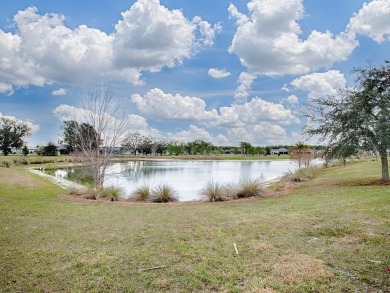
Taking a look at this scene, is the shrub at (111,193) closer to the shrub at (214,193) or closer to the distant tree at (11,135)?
the shrub at (214,193)

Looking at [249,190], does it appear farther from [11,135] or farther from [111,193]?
[11,135]

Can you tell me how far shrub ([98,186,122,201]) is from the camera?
1441 cm

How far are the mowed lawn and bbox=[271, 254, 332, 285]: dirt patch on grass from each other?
0.01m

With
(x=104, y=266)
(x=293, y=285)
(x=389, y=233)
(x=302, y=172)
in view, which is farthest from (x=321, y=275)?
(x=302, y=172)

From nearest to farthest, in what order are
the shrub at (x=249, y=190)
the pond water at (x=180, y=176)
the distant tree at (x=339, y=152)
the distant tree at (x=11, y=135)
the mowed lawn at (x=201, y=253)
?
the mowed lawn at (x=201, y=253)
the shrub at (x=249, y=190)
the distant tree at (x=339, y=152)
the pond water at (x=180, y=176)
the distant tree at (x=11, y=135)

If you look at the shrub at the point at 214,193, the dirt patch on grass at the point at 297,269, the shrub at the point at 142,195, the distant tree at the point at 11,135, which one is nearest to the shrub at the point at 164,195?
the shrub at the point at 142,195

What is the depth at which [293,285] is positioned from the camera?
397 centimetres

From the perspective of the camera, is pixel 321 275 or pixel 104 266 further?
pixel 104 266

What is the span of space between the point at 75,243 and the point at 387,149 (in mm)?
15056

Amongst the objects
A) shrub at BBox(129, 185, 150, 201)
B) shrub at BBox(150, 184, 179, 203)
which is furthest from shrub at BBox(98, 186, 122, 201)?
shrub at BBox(150, 184, 179, 203)

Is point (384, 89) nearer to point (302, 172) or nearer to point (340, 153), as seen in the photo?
point (340, 153)

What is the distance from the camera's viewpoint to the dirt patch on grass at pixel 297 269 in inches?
164

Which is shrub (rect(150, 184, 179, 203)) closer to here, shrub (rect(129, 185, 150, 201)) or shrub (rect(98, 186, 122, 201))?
shrub (rect(129, 185, 150, 201))

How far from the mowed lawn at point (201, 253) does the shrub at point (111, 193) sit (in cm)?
580
